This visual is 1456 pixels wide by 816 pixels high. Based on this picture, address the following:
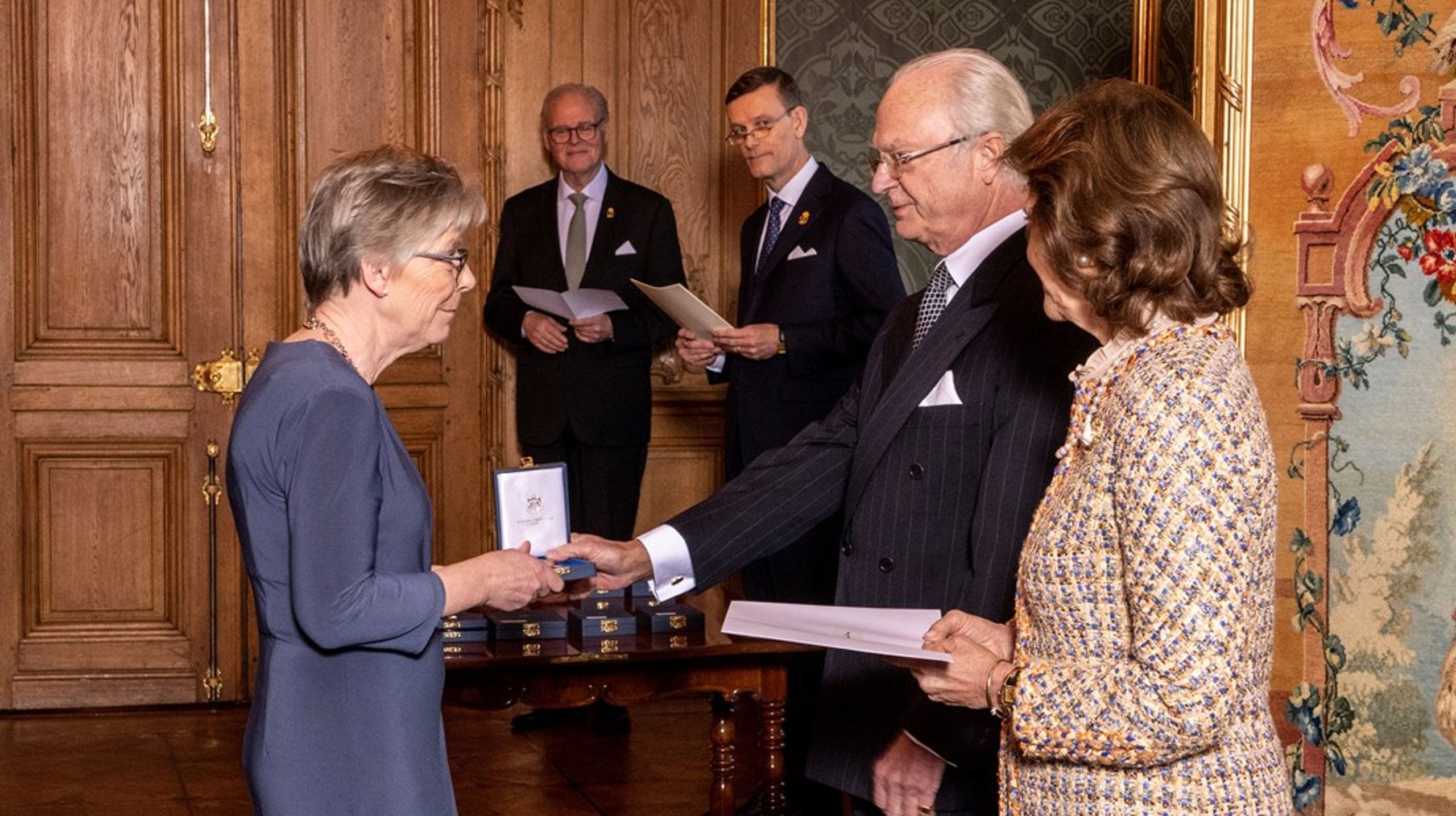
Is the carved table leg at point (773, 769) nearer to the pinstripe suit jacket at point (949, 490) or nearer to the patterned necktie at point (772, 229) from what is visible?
the pinstripe suit jacket at point (949, 490)

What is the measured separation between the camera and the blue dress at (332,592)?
6.87ft

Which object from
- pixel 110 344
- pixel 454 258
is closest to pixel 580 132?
pixel 110 344

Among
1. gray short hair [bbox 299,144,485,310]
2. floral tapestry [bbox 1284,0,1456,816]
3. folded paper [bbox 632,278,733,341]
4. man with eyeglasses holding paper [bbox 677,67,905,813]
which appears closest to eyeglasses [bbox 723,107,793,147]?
man with eyeglasses holding paper [bbox 677,67,905,813]

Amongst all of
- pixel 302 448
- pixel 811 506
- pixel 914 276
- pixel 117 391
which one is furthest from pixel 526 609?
pixel 914 276

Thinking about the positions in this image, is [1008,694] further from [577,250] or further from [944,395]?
[577,250]

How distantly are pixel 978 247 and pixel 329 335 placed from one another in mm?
1003

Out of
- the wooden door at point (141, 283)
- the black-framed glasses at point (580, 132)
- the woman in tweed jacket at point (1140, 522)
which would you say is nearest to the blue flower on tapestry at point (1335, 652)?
the woman in tweed jacket at point (1140, 522)

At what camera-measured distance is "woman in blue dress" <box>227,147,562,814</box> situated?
2.10 metres

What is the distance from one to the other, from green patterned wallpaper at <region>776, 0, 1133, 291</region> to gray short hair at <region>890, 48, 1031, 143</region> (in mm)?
3710

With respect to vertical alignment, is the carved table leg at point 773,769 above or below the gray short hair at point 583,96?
below

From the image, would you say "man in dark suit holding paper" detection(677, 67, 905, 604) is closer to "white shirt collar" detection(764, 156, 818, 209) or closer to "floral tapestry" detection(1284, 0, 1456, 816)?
"white shirt collar" detection(764, 156, 818, 209)

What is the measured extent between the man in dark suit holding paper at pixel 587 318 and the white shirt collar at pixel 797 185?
0.76 metres

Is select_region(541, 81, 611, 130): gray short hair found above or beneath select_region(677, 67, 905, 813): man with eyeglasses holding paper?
A: above

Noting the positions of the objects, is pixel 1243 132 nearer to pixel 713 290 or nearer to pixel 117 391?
pixel 713 290
